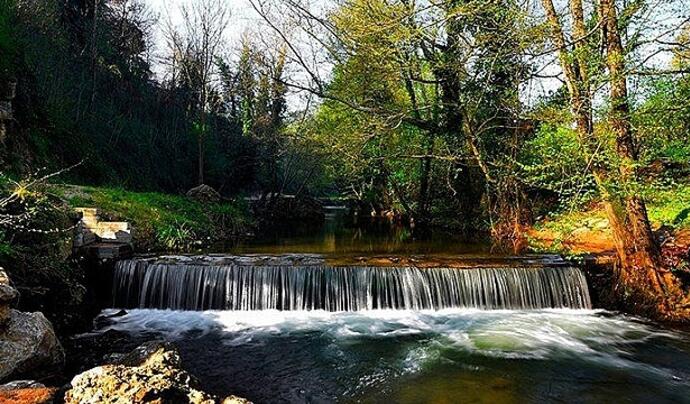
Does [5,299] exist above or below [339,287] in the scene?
→ above

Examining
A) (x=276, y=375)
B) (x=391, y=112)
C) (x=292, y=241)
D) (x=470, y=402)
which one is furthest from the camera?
(x=292, y=241)

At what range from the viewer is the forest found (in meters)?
7.20

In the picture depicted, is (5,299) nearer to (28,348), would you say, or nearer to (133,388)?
(28,348)

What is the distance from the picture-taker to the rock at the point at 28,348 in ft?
15.6

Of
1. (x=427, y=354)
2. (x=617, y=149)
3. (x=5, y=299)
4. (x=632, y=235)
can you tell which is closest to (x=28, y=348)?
(x=5, y=299)

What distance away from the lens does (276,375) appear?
614 cm

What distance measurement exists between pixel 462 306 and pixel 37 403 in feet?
24.5

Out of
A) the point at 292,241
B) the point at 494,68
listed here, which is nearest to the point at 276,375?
the point at 494,68

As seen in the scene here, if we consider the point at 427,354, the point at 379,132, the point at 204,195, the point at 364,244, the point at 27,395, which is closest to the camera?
the point at 27,395

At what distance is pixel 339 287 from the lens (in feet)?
30.6

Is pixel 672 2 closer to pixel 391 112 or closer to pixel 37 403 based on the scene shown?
pixel 391 112

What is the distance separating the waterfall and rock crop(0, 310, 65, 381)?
3758 mm

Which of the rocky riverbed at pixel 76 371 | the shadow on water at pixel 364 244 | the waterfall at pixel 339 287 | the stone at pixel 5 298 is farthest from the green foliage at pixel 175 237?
the stone at pixel 5 298

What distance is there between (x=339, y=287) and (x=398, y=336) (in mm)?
1949
